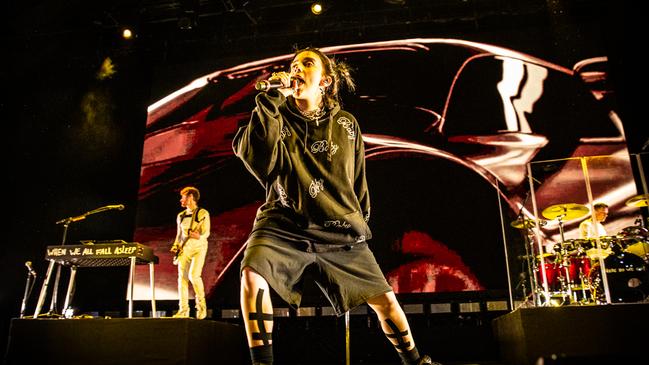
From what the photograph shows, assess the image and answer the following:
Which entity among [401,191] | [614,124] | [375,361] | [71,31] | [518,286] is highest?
[71,31]

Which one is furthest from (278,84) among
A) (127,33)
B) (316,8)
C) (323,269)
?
(127,33)

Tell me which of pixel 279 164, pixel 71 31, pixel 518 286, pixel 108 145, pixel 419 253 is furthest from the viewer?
pixel 71 31

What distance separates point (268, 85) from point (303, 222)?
0.61 metres

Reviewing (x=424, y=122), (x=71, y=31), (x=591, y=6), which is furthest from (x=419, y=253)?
(x=71, y=31)

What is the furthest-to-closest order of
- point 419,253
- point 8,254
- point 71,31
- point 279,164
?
1. point 71,31
2. point 8,254
3. point 419,253
4. point 279,164

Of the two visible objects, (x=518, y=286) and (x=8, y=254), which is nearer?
(x=518, y=286)

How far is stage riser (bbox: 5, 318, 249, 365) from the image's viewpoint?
9.39ft

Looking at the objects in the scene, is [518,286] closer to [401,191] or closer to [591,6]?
[401,191]

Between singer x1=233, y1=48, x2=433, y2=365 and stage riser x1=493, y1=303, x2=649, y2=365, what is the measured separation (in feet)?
2.56

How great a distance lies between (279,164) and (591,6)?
6.26m

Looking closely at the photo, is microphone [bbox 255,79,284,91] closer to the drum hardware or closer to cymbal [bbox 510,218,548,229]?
the drum hardware

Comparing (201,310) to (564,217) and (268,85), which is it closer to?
(268,85)

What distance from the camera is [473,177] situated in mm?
5805

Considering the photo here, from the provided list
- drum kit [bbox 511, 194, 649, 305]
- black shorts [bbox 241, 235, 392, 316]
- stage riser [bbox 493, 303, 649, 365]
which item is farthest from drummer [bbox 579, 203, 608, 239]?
black shorts [bbox 241, 235, 392, 316]
